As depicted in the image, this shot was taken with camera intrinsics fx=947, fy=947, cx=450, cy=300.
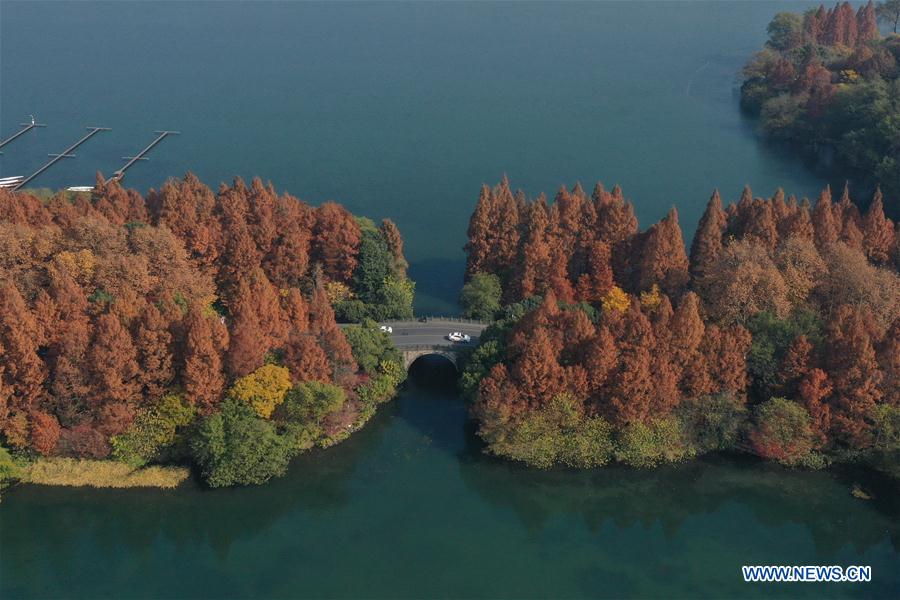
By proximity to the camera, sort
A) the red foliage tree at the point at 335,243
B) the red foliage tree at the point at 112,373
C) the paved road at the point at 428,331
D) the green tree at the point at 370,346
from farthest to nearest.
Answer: the red foliage tree at the point at 335,243
the paved road at the point at 428,331
the green tree at the point at 370,346
the red foliage tree at the point at 112,373

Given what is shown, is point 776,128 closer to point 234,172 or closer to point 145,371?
point 234,172

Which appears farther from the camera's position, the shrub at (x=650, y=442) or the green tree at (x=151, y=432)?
the shrub at (x=650, y=442)

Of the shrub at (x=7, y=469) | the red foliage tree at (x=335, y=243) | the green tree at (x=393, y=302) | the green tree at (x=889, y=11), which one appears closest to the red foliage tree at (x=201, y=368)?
the shrub at (x=7, y=469)

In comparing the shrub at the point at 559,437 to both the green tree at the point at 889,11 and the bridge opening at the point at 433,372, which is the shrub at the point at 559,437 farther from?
the green tree at the point at 889,11

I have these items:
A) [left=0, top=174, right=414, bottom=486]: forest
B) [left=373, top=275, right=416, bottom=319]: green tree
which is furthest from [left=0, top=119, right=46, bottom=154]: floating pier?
[left=373, top=275, right=416, bottom=319]: green tree

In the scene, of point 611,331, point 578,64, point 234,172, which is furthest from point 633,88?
point 611,331

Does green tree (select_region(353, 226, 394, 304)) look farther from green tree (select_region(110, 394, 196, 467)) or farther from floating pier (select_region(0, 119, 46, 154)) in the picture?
floating pier (select_region(0, 119, 46, 154))
